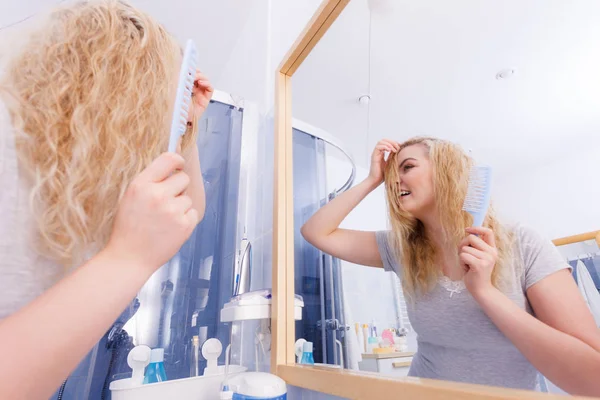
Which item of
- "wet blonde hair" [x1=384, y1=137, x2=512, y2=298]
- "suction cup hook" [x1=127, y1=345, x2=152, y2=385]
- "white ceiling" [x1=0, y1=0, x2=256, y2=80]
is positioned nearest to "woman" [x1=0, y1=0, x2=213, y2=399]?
"wet blonde hair" [x1=384, y1=137, x2=512, y2=298]

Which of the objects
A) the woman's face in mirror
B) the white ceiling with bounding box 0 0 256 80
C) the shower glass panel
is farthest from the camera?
the white ceiling with bounding box 0 0 256 80

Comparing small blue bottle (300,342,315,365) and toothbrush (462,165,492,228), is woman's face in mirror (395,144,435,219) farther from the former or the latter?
small blue bottle (300,342,315,365)

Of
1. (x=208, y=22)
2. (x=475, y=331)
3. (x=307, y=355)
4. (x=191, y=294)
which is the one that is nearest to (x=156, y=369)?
(x=191, y=294)

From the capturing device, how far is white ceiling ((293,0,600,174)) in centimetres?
42

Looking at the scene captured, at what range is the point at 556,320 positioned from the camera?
404 millimetres

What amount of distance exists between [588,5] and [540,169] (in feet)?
0.70

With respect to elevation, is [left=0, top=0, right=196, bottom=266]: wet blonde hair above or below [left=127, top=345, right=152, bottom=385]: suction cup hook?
above

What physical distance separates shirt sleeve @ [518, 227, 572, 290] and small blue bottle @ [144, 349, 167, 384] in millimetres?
814

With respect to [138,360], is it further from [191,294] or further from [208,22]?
[208,22]

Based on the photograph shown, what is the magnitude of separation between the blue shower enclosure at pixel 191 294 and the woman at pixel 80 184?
50 cm

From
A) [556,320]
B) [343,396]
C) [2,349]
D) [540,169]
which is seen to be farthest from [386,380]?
[2,349]

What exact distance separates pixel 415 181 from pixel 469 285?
0.64 ft

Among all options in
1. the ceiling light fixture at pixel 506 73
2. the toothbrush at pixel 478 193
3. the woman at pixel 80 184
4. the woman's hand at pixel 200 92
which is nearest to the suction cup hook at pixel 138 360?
the woman at pixel 80 184

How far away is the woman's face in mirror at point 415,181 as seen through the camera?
0.57 m
